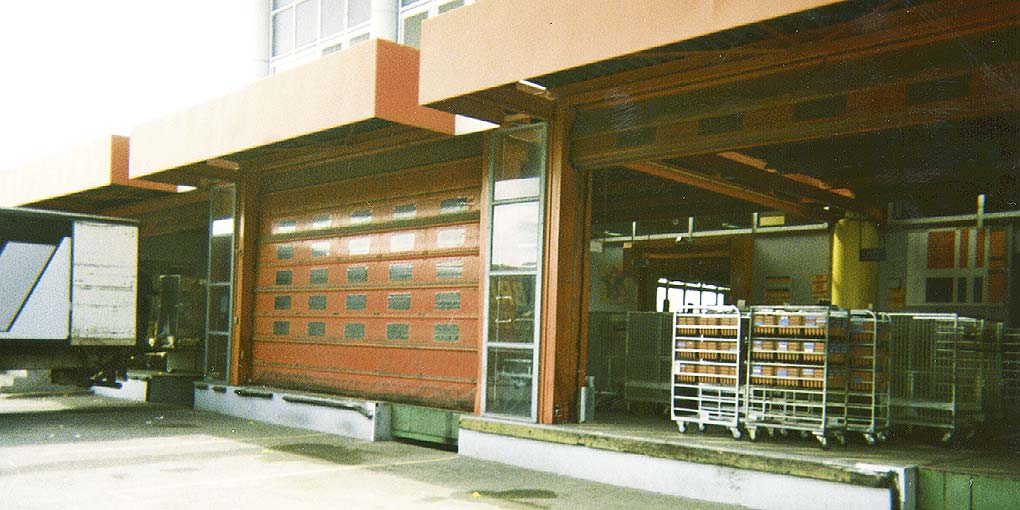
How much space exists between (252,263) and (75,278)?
3.25 meters

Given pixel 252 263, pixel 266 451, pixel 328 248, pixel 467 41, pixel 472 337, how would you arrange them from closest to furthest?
1. pixel 467 41
2. pixel 266 451
3. pixel 472 337
4. pixel 328 248
5. pixel 252 263

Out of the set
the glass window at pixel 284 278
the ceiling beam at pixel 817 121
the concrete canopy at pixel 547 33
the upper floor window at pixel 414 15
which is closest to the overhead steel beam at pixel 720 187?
the ceiling beam at pixel 817 121

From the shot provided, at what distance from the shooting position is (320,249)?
Result: 16062mm

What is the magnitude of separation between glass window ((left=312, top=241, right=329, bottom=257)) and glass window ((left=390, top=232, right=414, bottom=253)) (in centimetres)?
197

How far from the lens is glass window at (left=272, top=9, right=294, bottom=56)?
928 inches

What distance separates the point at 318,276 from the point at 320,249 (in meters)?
0.51

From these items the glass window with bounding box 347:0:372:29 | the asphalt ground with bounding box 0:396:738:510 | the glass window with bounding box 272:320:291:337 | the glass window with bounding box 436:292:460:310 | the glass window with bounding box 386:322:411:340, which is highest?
the glass window with bounding box 347:0:372:29

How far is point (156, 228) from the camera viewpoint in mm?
23344

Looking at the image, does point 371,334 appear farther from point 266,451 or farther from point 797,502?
point 797,502

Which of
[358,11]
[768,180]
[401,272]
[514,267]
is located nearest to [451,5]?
[358,11]

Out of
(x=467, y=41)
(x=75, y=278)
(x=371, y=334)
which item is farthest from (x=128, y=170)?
(x=467, y=41)

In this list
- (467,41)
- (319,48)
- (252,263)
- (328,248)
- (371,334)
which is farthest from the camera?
(319,48)

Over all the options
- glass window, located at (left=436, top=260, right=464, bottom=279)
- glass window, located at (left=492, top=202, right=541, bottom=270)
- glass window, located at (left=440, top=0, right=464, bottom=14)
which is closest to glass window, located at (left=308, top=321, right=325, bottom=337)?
glass window, located at (left=436, top=260, right=464, bottom=279)

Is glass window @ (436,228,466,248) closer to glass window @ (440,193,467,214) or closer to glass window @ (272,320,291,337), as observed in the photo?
glass window @ (440,193,467,214)
